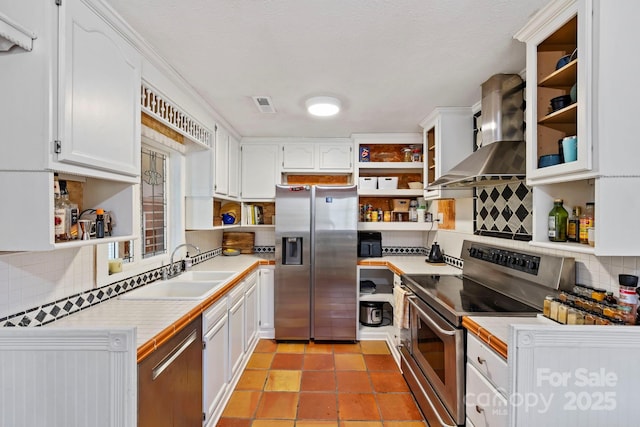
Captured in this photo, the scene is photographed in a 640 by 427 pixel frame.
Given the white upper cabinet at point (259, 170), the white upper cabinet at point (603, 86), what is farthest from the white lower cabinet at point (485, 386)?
the white upper cabinet at point (259, 170)

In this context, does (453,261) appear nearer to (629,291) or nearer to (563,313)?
(563,313)

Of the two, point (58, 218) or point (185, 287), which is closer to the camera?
point (58, 218)

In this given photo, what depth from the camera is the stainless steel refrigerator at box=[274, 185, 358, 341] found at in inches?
127

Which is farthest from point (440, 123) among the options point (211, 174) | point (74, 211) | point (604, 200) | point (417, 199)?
point (74, 211)

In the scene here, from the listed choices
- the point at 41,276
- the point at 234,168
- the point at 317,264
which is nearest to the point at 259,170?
the point at 234,168

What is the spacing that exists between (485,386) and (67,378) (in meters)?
1.70

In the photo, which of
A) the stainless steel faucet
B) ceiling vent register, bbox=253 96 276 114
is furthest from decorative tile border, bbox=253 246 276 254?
ceiling vent register, bbox=253 96 276 114

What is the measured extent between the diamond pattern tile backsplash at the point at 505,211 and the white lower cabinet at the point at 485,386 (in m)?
0.98

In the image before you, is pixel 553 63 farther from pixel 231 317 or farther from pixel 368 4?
pixel 231 317

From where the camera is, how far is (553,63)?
1504 mm

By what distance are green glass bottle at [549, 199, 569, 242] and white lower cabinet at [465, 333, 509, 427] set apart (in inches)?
25.5

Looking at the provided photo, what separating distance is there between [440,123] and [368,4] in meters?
1.71

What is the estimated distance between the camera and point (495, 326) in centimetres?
145

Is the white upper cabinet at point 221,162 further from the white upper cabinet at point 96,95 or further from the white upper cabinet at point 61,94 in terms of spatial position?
the white upper cabinet at point 61,94
